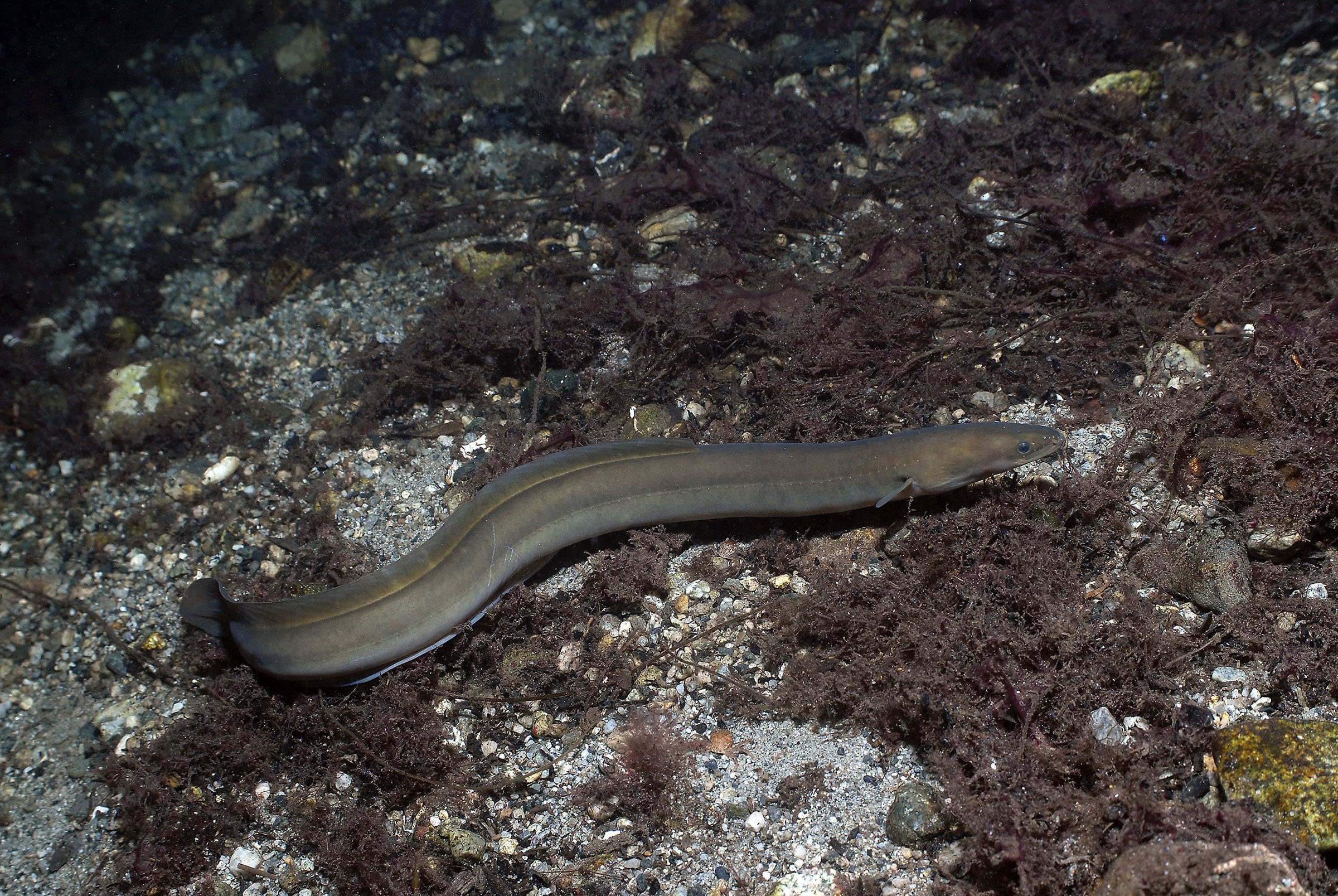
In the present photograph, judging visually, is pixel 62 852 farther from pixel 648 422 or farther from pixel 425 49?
pixel 425 49

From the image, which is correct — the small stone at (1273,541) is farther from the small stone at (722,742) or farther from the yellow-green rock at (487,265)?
the yellow-green rock at (487,265)

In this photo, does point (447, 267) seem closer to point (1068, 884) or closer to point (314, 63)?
point (314, 63)

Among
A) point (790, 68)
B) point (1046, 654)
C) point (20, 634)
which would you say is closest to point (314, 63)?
point (790, 68)

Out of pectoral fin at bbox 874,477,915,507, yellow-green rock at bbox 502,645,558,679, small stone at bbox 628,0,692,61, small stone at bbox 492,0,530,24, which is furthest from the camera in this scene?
small stone at bbox 492,0,530,24

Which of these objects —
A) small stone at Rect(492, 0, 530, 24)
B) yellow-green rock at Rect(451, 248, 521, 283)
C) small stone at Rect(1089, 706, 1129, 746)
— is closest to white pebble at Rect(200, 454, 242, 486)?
yellow-green rock at Rect(451, 248, 521, 283)

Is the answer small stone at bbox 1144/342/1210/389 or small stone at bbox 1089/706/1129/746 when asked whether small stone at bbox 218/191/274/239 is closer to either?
small stone at bbox 1144/342/1210/389

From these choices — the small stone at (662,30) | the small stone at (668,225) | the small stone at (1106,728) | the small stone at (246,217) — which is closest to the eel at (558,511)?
the small stone at (1106,728)
